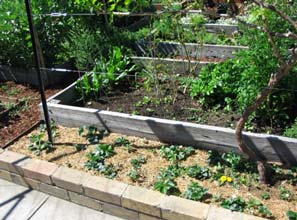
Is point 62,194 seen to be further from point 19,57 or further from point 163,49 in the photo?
point 163,49

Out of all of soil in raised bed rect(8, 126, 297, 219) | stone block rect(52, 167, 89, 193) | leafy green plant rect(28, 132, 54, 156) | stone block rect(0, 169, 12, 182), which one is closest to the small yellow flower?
soil in raised bed rect(8, 126, 297, 219)

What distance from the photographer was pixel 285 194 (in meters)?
2.95

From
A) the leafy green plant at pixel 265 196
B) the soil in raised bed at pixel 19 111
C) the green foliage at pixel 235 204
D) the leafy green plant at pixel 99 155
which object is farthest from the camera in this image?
the soil in raised bed at pixel 19 111

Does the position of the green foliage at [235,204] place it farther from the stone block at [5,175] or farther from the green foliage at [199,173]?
the stone block at [5,175]

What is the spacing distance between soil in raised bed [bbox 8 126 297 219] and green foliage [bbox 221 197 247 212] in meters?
0.05

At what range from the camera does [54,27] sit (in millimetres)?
5238

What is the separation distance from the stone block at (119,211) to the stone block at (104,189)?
0.05 meters

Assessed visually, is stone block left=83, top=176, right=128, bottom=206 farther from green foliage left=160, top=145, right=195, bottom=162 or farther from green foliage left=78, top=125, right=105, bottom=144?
green foliage left=78, top=125, right=105, bottom=144

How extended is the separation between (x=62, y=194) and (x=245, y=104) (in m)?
1.90

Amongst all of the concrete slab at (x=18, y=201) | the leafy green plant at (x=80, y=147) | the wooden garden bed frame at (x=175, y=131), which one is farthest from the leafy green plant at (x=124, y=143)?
the concrete slab at (x=18, y=201)

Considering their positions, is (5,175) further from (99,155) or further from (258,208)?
(258,208)

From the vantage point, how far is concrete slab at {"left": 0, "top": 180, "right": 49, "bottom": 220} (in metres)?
3.27

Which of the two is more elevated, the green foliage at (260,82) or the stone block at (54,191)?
the green foliage at (260,82)

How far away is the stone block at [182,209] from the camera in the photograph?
2.75 m
